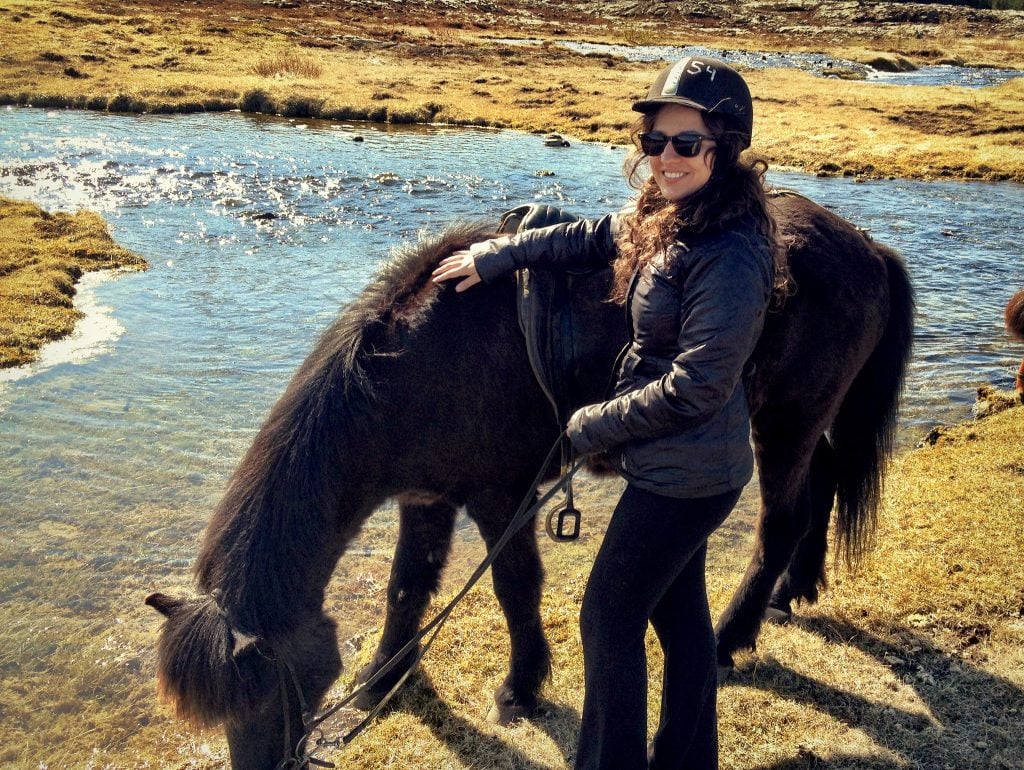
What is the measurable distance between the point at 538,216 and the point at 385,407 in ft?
3.26

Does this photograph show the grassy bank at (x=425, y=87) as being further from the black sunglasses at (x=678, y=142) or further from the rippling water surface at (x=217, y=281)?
the black sunglasses at (x=678, y=142)

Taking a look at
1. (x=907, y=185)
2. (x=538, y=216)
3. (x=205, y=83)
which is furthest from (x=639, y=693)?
(x=205, y=83)

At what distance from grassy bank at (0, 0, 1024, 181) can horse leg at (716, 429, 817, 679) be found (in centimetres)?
1441

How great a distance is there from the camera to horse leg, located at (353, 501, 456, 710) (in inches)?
137

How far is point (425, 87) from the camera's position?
80.5ft

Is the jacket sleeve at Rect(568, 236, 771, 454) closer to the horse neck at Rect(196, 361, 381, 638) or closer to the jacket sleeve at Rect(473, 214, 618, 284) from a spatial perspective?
the jacket sleeve at Rect(473, 214, 618, 284)

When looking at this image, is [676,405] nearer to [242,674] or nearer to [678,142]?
[678,142]

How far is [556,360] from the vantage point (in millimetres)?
3010

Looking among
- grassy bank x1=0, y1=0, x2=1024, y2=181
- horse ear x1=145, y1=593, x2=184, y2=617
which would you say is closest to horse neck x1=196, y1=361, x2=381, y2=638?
horse ear x1=145, y1=593, x2=184, y2=617

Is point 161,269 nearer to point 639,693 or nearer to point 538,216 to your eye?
point 538,216

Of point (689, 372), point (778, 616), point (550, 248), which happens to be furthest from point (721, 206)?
point (778, 616)

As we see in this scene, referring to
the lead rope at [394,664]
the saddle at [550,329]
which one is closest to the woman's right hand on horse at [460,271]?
the saddle at [550,329]

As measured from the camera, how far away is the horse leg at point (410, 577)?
3492mm

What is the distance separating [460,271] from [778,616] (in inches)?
99.3
